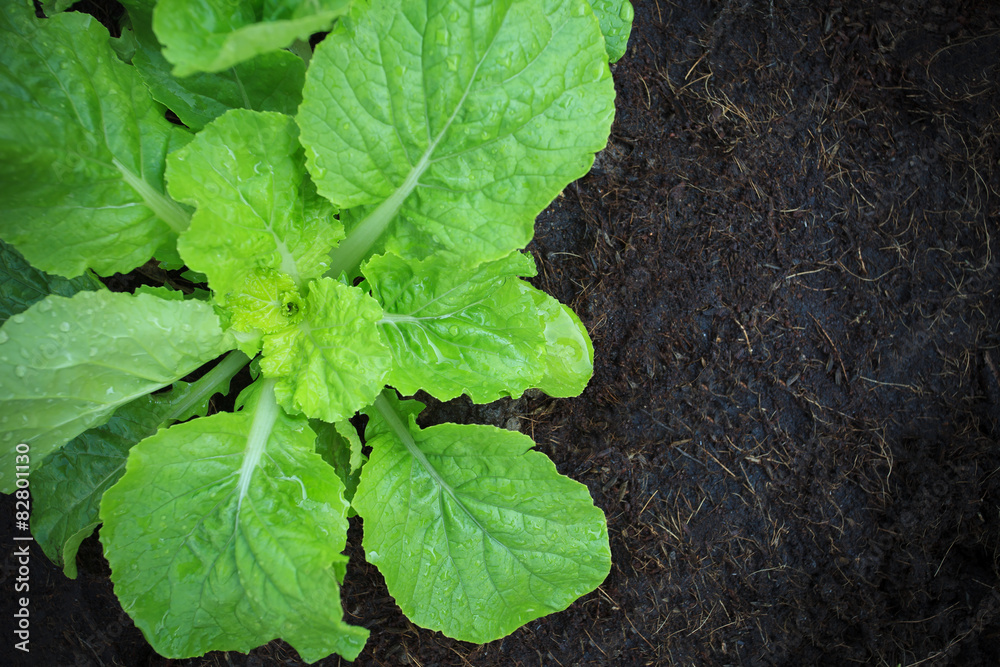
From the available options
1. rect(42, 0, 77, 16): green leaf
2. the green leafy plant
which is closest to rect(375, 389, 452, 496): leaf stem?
the green leafy plant

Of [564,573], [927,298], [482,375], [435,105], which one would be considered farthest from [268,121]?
[927,298]

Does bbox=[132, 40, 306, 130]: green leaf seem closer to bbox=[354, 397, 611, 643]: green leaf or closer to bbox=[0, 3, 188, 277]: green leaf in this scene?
bbox=[0, 3, 188, 277]: green leaf

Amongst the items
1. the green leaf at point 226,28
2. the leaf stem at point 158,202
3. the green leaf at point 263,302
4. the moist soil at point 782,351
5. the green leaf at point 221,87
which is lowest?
the moist soil at point 782,351

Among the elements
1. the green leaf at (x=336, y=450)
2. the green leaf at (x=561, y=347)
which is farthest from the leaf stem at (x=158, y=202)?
the green leaf at (x=561, y=347)

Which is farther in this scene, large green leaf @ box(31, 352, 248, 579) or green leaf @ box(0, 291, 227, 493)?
large green leaf @ box(31, 352, 248, 579)

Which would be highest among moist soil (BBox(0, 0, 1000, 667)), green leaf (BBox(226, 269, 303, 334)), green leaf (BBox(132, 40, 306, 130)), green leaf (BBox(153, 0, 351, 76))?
green leaf (BBox(153, 0, 351, 76))

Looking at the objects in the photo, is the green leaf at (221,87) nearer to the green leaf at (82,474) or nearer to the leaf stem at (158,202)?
the leaf stem at (158,202)

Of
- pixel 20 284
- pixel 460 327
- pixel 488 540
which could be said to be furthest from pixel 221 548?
pixel 20 284
